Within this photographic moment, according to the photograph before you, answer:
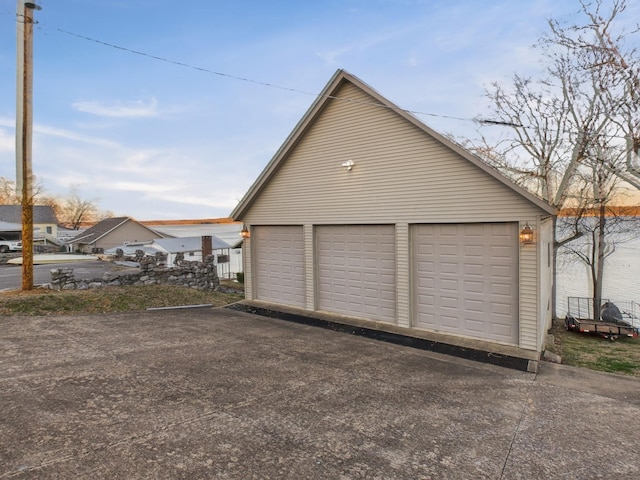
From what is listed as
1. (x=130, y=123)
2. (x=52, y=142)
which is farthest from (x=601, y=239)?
(x=52, y=142)

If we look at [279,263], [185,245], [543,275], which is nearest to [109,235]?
[185,245]

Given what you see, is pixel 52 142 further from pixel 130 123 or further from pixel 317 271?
pixel 317 271

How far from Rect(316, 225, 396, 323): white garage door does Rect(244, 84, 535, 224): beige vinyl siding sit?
1.19ft

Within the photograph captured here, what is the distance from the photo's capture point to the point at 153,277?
13.7 m

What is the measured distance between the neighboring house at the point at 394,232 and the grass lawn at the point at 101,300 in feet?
6.87

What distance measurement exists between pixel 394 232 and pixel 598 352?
4959 mm

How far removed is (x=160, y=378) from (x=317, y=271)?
5.21 metres

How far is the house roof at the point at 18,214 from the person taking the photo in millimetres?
42594

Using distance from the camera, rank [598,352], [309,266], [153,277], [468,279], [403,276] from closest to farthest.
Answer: [468,279], [598,352], [403,276], [309,266], [153,277]

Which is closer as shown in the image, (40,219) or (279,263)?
(279,263)

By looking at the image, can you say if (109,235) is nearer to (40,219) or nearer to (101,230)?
(101,230)

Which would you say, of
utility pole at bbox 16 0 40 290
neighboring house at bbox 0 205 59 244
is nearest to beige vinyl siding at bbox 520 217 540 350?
utility pole at bbox 16 0 40 290

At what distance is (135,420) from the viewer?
13.7ft

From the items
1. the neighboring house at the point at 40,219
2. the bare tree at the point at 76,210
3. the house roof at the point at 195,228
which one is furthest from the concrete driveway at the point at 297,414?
the bare tree at the point at 76,210
